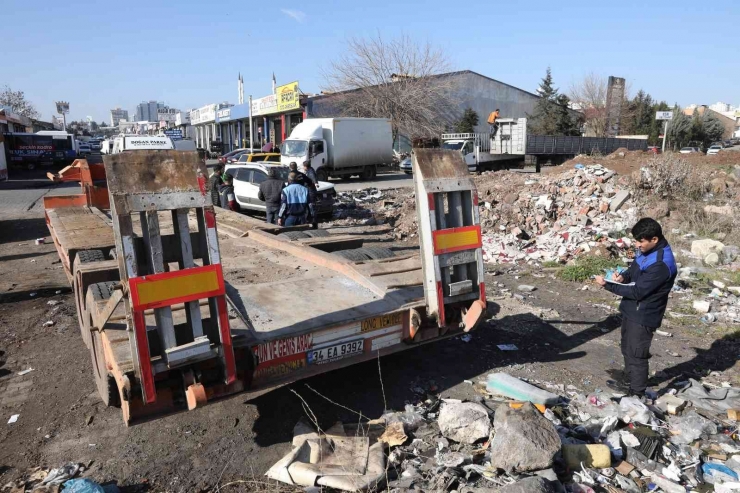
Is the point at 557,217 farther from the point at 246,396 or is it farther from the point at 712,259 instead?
the point at 246,396

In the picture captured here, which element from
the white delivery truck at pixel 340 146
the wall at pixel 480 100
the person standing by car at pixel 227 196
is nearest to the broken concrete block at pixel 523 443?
the person standing by car at pixel 227 196

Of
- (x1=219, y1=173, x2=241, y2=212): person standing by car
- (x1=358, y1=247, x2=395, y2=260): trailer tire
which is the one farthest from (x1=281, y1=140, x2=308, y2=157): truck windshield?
(x1=358, y1=247, x2=395, y2=260): trailer tire

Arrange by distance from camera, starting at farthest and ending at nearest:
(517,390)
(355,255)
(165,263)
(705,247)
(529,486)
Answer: (705,247) < (355,255) < (517,390) < (165,263) < (529,486)

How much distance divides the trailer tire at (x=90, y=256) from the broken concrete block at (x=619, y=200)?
934 centimetres

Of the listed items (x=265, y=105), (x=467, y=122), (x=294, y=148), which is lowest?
(x=294, y=148)

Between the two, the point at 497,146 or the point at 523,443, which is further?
the point at 497,146

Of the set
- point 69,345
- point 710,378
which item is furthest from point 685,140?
point 69,345

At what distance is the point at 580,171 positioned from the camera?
12.4 m

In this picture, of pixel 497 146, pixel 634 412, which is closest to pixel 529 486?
pixel 634 412

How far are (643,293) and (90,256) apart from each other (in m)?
4.73

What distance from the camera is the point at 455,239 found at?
390 centimetres

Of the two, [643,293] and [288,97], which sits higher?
[288,97]

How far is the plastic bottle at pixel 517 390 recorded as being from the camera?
3973 millimetres

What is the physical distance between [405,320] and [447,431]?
85 cm
